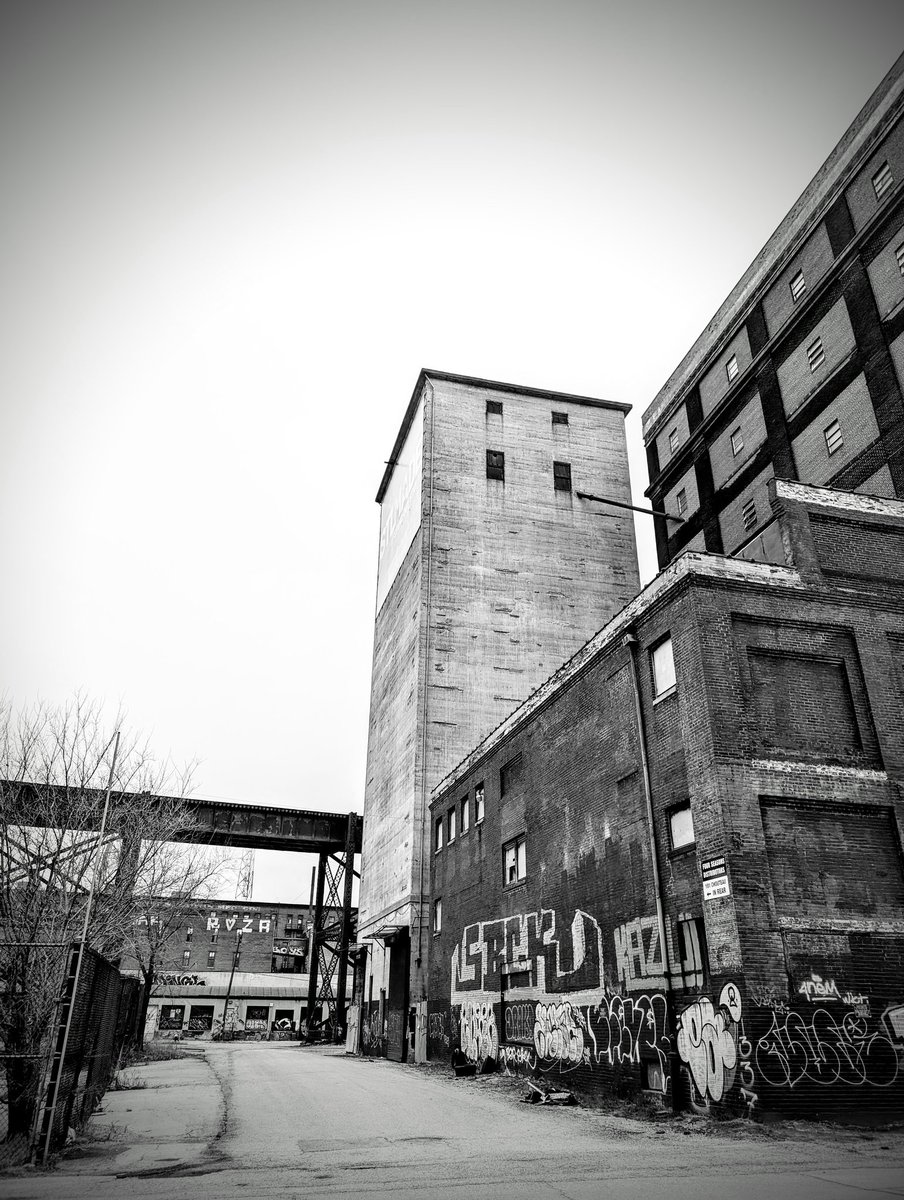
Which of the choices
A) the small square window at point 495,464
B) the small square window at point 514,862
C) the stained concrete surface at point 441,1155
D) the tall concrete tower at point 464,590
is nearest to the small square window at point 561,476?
the tall concrete tower at point 464,590

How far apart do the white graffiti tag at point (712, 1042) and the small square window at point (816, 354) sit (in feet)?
64.9

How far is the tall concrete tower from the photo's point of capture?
35.4 meters

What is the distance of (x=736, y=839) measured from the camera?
1366 centimetres

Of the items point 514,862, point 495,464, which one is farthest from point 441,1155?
point 495,464

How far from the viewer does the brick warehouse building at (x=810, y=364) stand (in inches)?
909

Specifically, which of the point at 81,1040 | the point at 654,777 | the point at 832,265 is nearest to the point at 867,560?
the point at 654,777

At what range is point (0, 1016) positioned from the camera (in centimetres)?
1053

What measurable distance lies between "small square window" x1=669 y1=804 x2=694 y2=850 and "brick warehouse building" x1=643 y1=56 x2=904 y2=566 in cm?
623

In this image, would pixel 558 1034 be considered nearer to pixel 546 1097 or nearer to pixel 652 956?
pixel 546 1097

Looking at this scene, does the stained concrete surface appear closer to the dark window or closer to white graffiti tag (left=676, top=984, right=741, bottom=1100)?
white graffiti tag (left=676, top=984, right=741, bottom=1100)

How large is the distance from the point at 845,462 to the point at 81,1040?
912 inches

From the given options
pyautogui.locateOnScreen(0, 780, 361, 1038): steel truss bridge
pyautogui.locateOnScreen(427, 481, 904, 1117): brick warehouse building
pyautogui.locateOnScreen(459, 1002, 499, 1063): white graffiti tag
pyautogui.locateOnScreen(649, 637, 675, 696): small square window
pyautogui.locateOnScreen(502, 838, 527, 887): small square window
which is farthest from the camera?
pyautogui.locateOnScreen(0, 780, 361, 1038): steel truss bridge

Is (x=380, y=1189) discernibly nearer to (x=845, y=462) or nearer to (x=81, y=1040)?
(x=81, y=1040)

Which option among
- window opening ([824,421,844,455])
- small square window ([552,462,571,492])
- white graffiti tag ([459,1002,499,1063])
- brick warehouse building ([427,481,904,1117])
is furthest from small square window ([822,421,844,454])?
white graffiti tag ([459,1002,499,1063])
